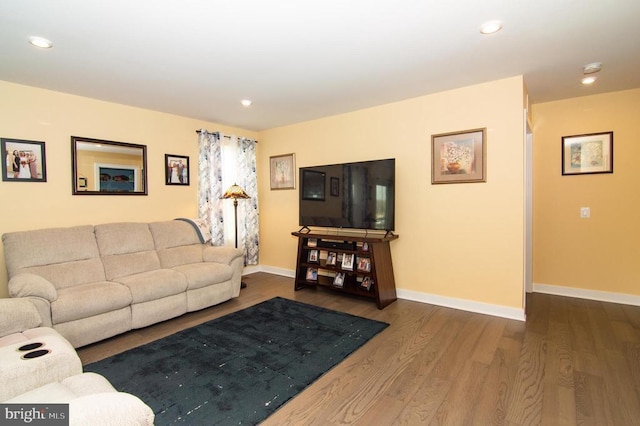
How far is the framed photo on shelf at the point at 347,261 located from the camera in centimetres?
387

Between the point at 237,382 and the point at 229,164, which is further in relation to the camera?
the point at 229,164

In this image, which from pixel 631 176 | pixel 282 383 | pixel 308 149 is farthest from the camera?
pixel 308 149

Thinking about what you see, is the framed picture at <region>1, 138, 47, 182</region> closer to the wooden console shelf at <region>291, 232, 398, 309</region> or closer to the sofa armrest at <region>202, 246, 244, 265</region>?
the sofa armrest at <region>202, 246, 244, 265</region>

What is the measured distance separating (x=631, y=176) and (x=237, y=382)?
4557 millimetres

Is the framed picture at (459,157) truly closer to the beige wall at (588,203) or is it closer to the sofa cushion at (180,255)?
the beige wall at (588,203)

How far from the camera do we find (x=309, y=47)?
8.05 ft

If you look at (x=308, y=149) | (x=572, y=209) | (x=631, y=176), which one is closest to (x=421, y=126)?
(x=308, y=149)

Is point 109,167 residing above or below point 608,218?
above

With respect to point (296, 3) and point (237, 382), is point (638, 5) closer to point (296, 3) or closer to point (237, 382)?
point (296, 3)

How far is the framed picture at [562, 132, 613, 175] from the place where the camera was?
362 centimetres

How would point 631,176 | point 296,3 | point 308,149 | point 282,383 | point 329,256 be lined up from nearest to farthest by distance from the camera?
point 296,3 < point 282,383 < point 631,176 < point 329,256 < point 308,149

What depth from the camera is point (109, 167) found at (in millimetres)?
3760

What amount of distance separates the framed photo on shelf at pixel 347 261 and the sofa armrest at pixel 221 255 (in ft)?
4.29

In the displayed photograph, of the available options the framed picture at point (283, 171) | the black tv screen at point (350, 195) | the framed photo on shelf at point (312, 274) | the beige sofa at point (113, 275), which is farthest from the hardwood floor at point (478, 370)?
the framed picture at point (283, 171)
